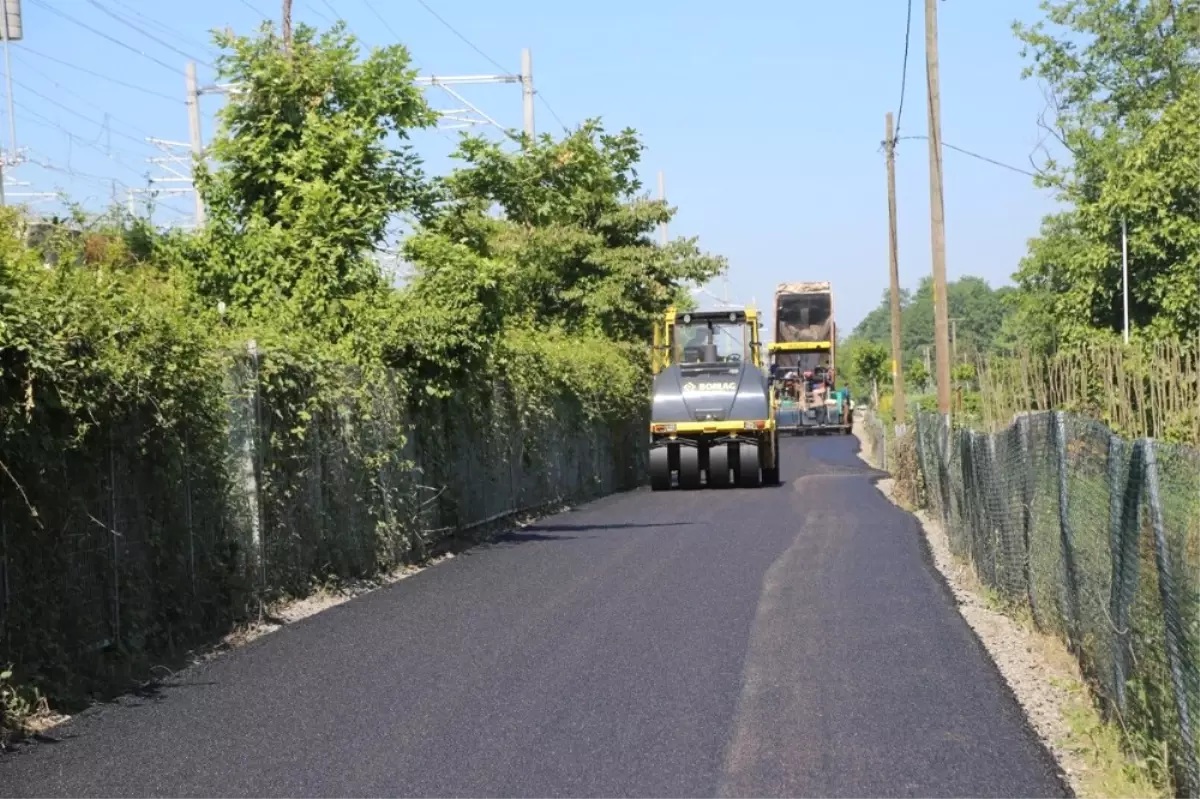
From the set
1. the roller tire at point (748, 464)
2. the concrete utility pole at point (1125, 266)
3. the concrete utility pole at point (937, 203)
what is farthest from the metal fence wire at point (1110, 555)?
the concrete utility pole at point (1125, 266)

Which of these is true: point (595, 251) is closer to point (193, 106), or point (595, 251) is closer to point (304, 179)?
point (193, 106)

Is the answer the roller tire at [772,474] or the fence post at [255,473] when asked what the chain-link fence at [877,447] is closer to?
the roller tire at [772,474]

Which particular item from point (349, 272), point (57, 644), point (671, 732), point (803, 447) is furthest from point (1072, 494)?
point (803, 447)

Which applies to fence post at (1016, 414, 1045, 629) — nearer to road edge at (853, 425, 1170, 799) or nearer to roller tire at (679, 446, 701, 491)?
road edge at (853, 425, 1170, 799)

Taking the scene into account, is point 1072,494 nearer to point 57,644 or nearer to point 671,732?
point 671,732

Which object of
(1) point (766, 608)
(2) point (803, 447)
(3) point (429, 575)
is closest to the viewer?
(1) point (766, 608)

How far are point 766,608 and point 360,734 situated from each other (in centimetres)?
499

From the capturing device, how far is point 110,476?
385 inches

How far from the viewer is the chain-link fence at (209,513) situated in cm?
875

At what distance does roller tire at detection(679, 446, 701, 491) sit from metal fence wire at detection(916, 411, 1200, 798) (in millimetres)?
16959

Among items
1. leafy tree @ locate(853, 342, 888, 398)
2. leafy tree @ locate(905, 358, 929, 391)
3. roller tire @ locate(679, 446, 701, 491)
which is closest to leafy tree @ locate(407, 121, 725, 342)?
roller tire @ locate(679, 446, 701, 491)

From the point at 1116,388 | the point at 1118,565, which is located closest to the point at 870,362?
the point at 1116,388

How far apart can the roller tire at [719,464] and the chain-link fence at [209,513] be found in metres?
10.8

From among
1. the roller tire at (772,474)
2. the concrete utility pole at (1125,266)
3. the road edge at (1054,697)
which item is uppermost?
the concrete utility pole at (1125,266)
